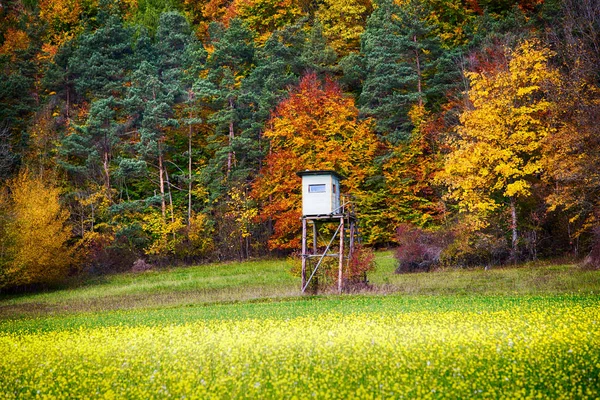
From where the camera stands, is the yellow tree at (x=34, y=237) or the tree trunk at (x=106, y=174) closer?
the yellow tree at (x=34, y=237)

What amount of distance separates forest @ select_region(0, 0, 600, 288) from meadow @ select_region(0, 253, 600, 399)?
37.2ft

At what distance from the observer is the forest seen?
38531mm

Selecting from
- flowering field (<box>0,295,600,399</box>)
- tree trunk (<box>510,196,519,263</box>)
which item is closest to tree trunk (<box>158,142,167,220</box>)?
tree trunk (<box>510,196,519,263</box>)

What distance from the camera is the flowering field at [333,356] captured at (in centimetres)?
1036

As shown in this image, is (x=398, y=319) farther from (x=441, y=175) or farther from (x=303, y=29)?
(x=303, y=29)

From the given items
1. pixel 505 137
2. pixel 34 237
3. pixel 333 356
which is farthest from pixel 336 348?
pixel 34 237

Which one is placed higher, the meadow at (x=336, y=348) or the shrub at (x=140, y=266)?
the meadow at (x=336, y=348)

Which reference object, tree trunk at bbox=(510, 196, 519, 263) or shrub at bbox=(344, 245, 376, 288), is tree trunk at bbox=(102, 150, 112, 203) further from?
tree trunk at bbox=(510, 196, 519, 263)

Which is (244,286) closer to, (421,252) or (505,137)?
(421,252)

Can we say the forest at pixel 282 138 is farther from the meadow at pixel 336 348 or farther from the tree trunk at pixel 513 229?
the meadow at pixel 336 348

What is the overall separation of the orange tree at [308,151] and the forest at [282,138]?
18 cm

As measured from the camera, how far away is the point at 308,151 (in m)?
49.7

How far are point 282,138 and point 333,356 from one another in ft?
131

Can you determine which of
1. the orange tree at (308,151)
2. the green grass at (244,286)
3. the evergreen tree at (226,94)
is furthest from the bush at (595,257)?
the evergreen tree at (226,94)
